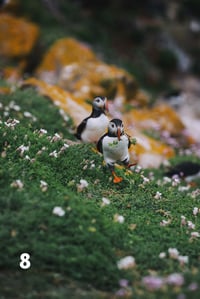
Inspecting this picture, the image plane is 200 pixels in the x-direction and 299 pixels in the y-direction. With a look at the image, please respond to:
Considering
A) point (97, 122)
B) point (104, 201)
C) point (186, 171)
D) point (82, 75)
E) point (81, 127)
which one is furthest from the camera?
point (82, 75)

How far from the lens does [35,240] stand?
19.4 feet

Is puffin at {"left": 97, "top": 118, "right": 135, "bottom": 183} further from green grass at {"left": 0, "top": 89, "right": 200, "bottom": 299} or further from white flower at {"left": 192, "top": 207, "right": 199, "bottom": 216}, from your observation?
white flower at {"left": 192, "top": 207, "right": 199, "bottom": 216}

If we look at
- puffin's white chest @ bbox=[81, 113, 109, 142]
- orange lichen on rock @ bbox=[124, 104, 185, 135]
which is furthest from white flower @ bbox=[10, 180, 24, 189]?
orange lichen on rock @ bbox=[124, 104, 185, 135]

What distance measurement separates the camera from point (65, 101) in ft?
40.2

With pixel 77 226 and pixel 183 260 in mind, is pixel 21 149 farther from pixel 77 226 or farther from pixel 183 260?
pixel 183 260

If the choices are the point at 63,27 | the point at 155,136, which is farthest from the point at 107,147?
the point at 63,27

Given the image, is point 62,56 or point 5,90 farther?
point 62,56

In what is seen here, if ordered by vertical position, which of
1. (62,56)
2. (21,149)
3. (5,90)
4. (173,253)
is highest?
(62,56)

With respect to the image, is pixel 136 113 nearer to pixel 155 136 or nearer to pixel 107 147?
pixel 155 136

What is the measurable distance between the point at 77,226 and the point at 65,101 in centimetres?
638

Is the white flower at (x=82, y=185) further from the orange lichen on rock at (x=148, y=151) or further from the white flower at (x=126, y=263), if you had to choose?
the orange lichen on rock at (x=148, y=151)

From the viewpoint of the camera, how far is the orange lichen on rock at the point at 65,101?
11.7 m

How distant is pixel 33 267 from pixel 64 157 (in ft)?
7.78

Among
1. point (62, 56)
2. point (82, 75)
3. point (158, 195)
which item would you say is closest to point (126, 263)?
point (158, 195)
